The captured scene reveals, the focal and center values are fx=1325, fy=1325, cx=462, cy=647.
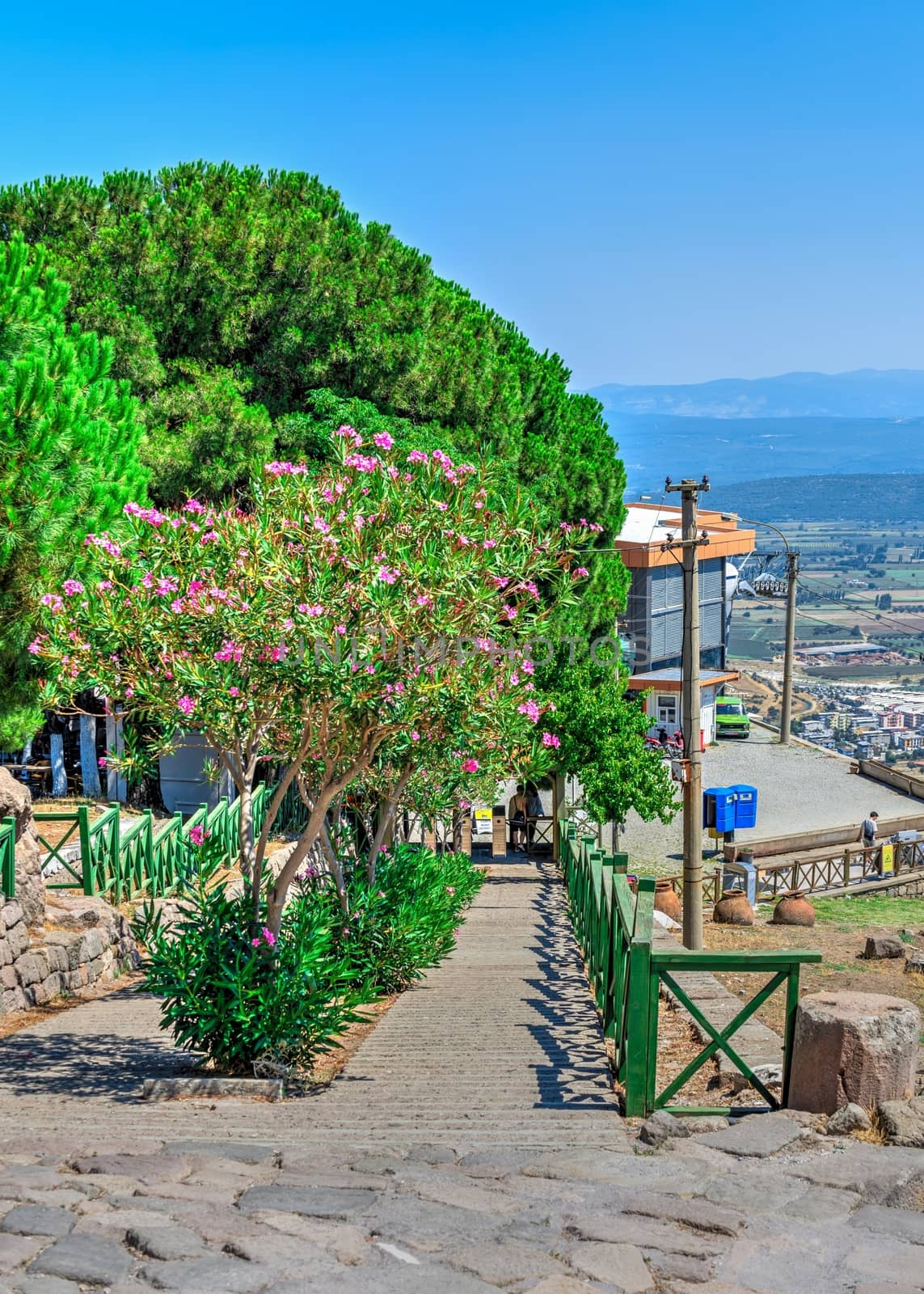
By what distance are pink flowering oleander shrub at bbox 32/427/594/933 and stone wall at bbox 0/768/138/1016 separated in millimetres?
3057

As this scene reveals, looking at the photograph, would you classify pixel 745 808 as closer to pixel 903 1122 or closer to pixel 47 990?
pixel 47 990

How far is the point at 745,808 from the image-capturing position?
30.7 m

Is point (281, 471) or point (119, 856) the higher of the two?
point (281, 471)

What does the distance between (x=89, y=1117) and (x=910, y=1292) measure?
13.8 ft

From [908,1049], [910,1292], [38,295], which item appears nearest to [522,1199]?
[910,1292]

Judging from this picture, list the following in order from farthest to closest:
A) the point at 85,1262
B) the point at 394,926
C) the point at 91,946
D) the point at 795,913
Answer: the point at 795,913
the point at 91,946
the point at 394,926
the point at 85,1262

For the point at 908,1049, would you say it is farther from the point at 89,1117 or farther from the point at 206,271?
the point at 206,271

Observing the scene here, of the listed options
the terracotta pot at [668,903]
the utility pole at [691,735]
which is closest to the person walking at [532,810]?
the terracotta pot at [668,903]

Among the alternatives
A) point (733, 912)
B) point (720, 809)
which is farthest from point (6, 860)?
point (720, 809)

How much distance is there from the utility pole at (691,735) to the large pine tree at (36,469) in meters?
6.73

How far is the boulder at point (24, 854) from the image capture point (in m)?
11.5

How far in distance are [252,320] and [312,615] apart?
57.1 feet

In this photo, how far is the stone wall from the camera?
11.1 metres

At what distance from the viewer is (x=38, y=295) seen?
1548 centimetres
